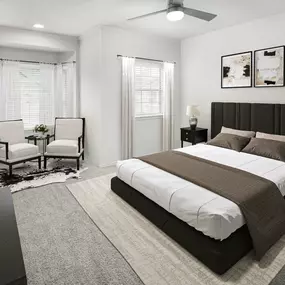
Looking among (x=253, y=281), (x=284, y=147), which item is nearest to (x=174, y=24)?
(x=284, y=147)

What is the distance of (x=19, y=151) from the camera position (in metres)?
4.54

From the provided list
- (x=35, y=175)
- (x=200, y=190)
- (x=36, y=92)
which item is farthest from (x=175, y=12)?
(x=36, y=92)

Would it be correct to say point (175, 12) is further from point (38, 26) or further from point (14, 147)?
point (14, 147)

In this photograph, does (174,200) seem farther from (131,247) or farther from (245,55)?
(245,55)

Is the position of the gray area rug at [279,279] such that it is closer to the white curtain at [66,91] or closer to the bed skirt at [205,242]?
the bed skirt at [205,242]

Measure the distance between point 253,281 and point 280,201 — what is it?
995 millimetres

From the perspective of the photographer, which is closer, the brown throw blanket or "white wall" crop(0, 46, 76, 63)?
the brown throw blanket

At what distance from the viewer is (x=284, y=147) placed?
3.58 metres

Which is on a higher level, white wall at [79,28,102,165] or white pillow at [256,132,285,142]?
white wall at [79,28,102,165]

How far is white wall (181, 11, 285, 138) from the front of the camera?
13.7 feet

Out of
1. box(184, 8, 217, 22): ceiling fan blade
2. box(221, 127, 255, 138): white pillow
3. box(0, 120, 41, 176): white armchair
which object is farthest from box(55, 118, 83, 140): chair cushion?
box(184, 8, 217, 22): ceiling fan blade

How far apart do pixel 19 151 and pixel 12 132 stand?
0.68m

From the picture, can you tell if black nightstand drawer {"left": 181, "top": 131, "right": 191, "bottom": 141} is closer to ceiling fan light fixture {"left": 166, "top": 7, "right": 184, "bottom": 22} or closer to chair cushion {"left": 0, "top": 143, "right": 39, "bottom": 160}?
ceiling fan light fixture {"left": 166, "top": 7, "right": 184, "bottom": 22}

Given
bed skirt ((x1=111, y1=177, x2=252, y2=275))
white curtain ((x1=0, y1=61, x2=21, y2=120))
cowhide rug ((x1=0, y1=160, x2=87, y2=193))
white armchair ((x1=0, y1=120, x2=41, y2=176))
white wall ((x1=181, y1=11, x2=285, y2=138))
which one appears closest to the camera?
bed skirt ((x1=111, y1=177, x2=252, y2=275))
